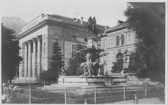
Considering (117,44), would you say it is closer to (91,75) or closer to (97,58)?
(97,58)

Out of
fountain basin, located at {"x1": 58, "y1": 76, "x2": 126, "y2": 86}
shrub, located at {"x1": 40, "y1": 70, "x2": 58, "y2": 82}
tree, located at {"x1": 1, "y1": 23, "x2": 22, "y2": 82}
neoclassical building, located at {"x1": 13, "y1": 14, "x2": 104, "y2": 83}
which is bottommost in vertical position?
shrub, located at {"x1": 40, "y1": 70, "x2": 58, "y2": 82}

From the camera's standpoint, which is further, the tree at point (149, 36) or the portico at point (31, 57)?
the portico at point (31, 57)

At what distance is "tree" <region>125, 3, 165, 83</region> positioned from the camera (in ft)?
38.4

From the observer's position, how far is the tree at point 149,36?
11.7m

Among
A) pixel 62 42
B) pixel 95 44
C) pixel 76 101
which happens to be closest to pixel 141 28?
pixel 76 101

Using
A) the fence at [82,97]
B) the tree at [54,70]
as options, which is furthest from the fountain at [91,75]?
the tree at [54,70]

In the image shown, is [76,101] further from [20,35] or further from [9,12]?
[20,35]

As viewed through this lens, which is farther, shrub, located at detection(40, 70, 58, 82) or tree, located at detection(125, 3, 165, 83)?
shrub, located at detection(40, 70, 58, 82)

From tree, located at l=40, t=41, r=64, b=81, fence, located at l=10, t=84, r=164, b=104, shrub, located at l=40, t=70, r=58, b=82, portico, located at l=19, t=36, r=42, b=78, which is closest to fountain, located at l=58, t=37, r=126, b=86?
fence, located at l=10, t=84, r=164, b=104

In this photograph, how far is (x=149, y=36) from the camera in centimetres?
1246

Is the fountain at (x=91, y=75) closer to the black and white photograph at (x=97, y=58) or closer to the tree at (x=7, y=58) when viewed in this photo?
the black and white photograph at (x=97, y=58)

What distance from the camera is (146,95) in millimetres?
14422

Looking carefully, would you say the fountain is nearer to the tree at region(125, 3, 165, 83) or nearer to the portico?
the tree at region(125, 3, 165, 83)

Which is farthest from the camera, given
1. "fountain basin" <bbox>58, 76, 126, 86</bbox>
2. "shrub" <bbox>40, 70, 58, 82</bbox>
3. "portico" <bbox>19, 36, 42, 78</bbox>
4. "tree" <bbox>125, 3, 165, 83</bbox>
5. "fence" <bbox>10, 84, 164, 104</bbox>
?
"portico" <bbox>19, 36, 42, 78</bbox>
